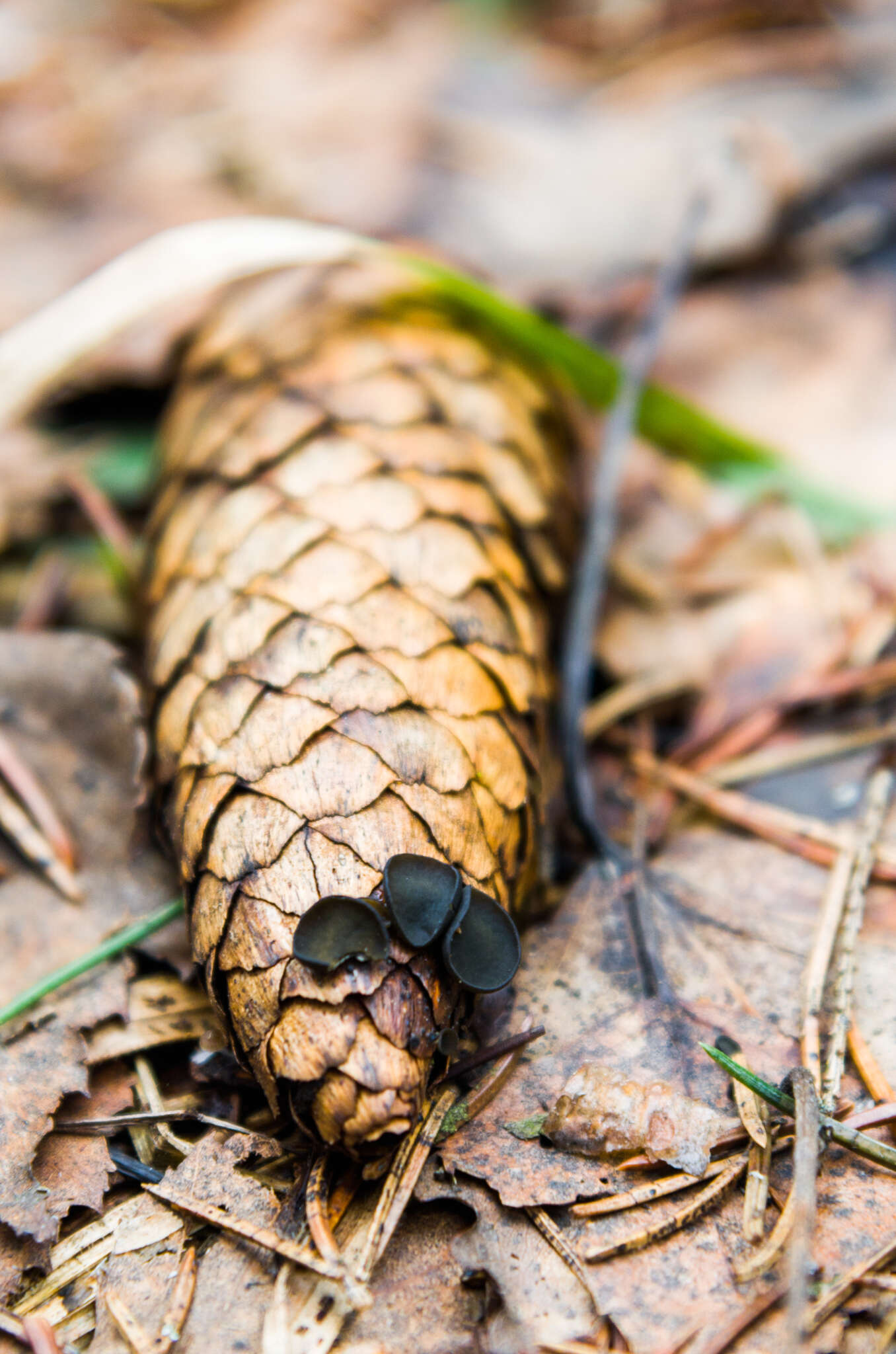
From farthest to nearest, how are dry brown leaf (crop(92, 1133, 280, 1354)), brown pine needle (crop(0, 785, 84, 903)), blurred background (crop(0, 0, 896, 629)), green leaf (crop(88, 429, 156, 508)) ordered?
blurred background (crop(0, 0, 896, 629)) → green leaf (crop(88, 429, 156, 508)) → brown pine needle (crop(0, 785, 84, 903)) → dry brown leaf (crop(92, 1133, 280, 1354))

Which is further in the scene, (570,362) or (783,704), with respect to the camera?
(570,362)

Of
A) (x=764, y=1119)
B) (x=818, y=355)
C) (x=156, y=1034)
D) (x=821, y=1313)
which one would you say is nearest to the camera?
(x=821, y=1313)

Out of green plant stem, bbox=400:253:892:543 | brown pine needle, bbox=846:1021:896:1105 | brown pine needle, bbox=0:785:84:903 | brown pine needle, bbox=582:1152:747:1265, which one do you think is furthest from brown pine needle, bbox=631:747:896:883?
brown pine needle, bbox=0:785:84:903

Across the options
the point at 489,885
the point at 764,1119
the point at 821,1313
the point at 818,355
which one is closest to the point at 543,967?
the point at 489,885

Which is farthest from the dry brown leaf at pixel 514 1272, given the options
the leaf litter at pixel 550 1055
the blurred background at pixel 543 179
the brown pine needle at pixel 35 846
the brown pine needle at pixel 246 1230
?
the blurred background at pixel 543 179

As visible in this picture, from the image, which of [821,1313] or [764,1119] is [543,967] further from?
[821,1313]

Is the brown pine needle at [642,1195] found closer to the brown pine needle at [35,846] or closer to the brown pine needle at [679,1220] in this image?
the brown pine needle at [679,1220]

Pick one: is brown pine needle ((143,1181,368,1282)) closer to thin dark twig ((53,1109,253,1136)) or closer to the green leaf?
thin dark twig ((53,1109,253,1136))

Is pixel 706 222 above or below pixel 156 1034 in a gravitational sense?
above

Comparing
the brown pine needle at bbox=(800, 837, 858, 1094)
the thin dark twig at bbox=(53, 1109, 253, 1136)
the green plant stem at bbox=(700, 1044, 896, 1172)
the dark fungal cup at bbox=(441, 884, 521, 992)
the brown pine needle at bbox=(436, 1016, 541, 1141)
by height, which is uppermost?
the dark fungal cup at bbox=(441, 884, 521, 992)
